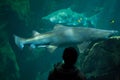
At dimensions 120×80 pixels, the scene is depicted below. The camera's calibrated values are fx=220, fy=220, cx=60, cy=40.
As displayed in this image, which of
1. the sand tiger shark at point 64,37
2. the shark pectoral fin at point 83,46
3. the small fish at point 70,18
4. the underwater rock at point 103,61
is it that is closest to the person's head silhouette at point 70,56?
the underwater rock at point 103,61

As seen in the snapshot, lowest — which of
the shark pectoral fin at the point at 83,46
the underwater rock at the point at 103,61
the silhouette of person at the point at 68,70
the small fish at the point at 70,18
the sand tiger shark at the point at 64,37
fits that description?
the silhouette of person at the point at 68,70

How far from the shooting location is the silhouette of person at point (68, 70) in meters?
2.90

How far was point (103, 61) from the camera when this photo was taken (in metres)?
7.07

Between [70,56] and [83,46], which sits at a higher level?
[83,46]

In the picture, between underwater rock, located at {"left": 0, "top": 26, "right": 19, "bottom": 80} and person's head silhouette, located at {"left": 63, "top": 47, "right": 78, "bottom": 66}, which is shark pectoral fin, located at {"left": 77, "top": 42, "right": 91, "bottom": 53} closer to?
person's head silhouette, located at {"left": 63, "top": 47, "right": 78, "bottom": 66}

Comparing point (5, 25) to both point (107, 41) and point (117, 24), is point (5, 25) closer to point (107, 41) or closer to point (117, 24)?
point (107, 41)

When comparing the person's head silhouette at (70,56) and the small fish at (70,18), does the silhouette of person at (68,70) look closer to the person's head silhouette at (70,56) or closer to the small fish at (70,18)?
the person's head silhouette at (70,56)

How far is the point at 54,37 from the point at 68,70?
575 cm

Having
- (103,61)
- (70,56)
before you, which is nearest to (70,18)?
(103,61)

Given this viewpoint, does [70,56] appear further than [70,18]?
No

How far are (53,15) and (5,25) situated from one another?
4.99 metres

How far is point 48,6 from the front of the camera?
14.8m

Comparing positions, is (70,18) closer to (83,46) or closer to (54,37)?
(54,37)

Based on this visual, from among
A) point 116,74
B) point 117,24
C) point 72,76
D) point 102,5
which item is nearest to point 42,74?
point 117,24
